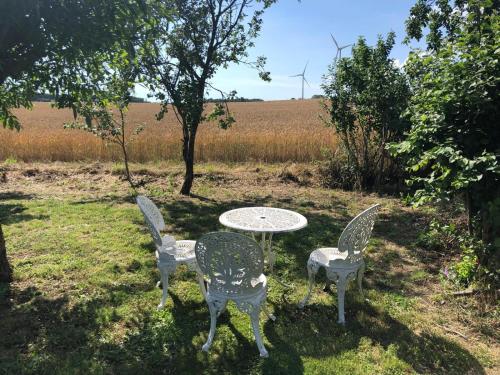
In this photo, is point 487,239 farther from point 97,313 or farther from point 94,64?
point 94,64

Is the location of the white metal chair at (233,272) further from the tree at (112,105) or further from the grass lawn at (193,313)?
the tree at (112,105)

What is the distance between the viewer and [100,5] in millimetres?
3533

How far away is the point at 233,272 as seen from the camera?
3268mm

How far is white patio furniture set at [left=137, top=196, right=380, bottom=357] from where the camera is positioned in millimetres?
3189

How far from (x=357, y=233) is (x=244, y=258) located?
4.30 feet

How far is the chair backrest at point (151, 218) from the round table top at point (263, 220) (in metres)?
Answer: 0.70

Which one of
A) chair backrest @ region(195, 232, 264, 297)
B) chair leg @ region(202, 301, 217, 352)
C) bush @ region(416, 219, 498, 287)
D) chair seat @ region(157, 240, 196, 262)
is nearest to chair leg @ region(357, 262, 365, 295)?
bush @ region(416, 219, 498, 287)

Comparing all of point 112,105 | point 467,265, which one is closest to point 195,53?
point 112,105

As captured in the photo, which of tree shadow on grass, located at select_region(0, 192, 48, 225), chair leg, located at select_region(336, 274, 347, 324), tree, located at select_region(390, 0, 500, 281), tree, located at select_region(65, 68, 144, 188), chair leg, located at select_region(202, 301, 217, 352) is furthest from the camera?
tree shadow on grass, located at select_region(0, 192, 48, 225)

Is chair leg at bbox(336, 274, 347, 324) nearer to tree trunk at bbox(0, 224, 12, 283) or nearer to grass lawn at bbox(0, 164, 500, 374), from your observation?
grass lawn at bbox(0, 164, 500, 374)

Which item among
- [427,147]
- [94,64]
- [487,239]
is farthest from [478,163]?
[94,64]

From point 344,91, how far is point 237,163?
432 cm

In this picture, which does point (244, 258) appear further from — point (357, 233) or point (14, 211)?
point (14, 211)

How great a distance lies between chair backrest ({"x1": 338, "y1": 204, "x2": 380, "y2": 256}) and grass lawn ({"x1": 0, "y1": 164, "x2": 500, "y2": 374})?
734 millimetres
